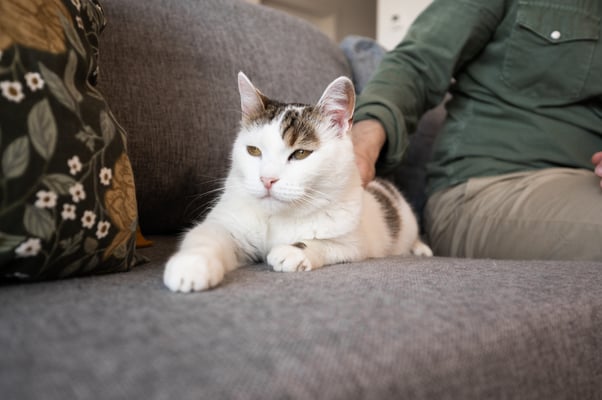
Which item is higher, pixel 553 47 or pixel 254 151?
pixel 553 47

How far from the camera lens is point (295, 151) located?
918 mm

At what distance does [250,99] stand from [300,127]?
0.17m

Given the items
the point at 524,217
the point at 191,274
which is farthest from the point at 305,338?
the point at 524,217

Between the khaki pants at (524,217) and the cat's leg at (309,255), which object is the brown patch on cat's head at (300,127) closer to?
the cat's leg at (309,255)

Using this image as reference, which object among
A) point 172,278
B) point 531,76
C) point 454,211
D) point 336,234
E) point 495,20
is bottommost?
point 454,211

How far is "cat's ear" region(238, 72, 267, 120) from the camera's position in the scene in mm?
992

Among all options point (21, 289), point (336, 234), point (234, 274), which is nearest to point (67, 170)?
point (21, 289)

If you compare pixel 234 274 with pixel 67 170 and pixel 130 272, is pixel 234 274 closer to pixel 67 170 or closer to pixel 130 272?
pixel 130 272

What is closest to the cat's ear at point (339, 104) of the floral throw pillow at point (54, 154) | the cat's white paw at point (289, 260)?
the cat's white paw at point (289, 260)

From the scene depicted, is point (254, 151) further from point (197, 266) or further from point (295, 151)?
point (197, 266)

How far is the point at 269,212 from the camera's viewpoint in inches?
36.0

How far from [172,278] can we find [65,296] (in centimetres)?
14

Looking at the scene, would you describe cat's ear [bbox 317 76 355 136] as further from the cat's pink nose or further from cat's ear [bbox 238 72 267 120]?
the cat's pink nose

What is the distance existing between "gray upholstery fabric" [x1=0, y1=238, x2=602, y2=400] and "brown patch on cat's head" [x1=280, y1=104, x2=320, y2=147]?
1.06 feet
